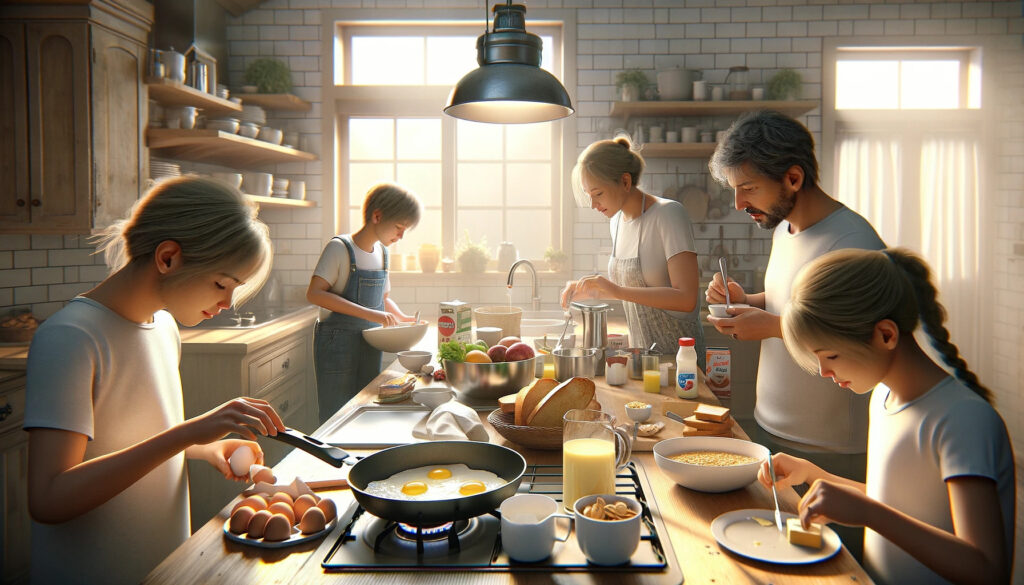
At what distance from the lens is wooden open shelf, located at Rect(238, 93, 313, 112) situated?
471 cm

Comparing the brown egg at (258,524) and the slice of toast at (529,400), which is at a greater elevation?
the slice of toast at (529,400)

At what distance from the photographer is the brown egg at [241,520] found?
3.97ft

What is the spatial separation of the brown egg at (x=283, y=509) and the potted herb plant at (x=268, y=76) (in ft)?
13.7

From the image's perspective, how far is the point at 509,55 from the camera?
7.91 ft

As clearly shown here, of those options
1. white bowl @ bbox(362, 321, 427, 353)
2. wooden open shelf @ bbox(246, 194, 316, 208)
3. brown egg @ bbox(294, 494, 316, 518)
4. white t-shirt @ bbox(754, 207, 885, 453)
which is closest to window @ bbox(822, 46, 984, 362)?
white t-shirt @ bbox(754, 207, 885, 453)

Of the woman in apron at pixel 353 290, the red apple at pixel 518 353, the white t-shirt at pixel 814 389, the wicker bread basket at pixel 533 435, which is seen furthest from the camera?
the woman in apron at pixel 353 290

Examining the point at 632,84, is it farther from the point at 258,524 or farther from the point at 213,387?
the point at 258,524

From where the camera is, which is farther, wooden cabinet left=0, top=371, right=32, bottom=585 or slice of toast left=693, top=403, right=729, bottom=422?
wooden cabinet left=0, top=371, right=32, bottom=585

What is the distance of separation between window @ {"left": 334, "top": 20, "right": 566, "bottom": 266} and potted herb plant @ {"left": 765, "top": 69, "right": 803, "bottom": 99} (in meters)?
1.49

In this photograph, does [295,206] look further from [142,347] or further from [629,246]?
[142,347]

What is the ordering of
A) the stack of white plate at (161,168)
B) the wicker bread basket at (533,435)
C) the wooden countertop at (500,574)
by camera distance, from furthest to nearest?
the stack of white plate at (161,168) < the wicker bread basket at (533,435) < the wooden countertop at (500,574)

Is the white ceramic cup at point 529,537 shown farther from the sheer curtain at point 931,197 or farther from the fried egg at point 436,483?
the sheer curtain at point 931,197

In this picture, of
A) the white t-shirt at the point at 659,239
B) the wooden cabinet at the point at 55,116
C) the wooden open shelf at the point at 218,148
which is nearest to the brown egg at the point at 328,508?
the white t-shirt at the point at 659,239

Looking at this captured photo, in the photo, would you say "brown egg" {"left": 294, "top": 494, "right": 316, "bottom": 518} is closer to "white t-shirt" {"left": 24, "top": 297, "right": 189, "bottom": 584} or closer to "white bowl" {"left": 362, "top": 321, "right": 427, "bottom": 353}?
"white t-shirt" {"left": 24, "top": 297, "right": 189, "bottom": 584}
